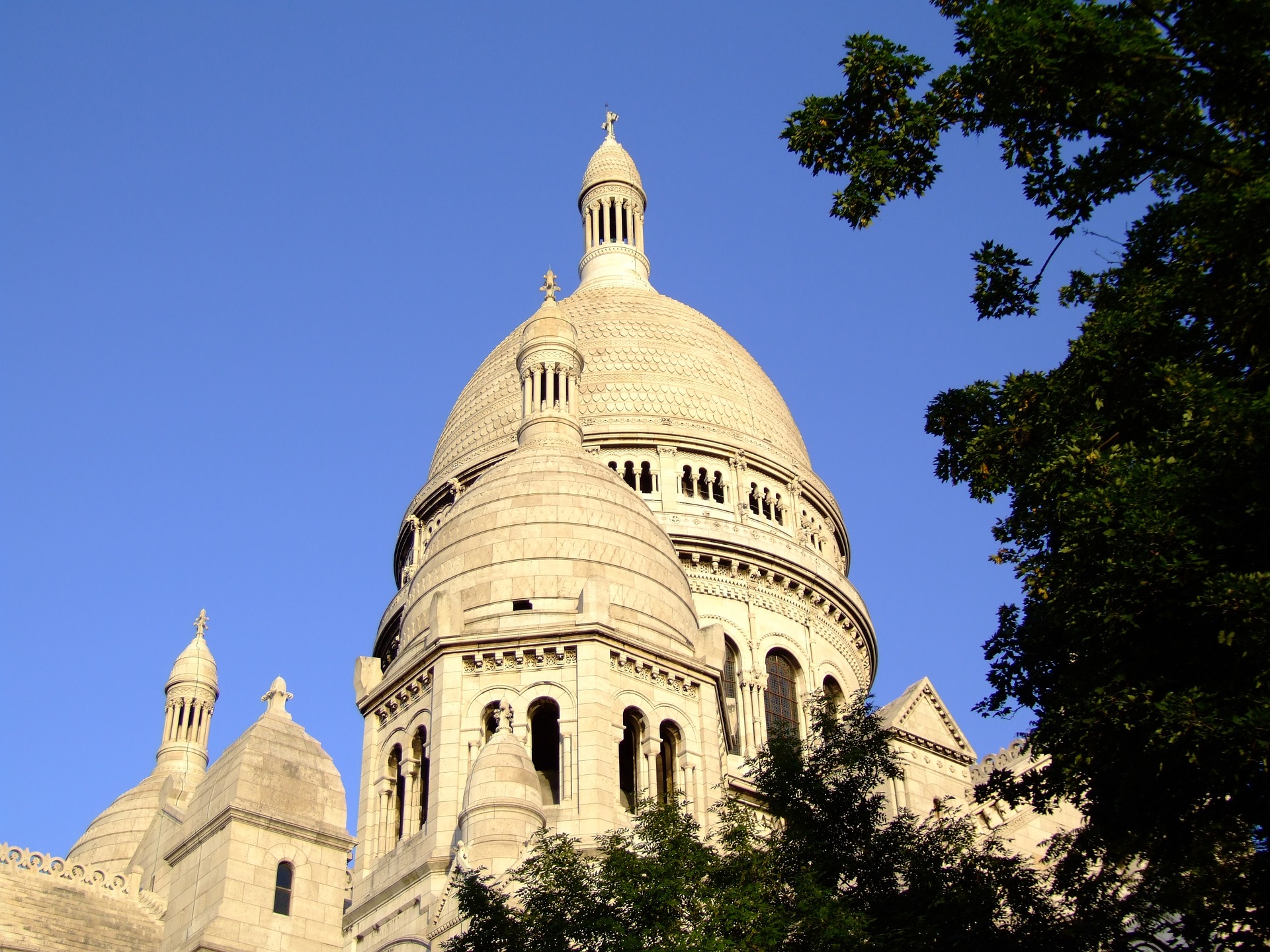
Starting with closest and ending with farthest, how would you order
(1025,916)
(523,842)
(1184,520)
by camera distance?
(1184,520) < (1025,916) < (523,842)

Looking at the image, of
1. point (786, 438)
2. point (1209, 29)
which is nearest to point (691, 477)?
point (786, 438)

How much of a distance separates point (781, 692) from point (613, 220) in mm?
25164

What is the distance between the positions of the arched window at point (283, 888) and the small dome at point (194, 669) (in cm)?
3099

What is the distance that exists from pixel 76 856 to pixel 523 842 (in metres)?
21.4

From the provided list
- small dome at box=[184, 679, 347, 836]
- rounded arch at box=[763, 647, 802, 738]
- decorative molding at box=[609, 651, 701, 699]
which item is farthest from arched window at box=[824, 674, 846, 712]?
small dome at box=[184, 679, 347, 836]

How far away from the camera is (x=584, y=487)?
1373 inches

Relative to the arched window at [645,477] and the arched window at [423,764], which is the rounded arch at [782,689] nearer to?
the arched window at [645,477]

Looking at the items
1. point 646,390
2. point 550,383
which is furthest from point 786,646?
point 550,383

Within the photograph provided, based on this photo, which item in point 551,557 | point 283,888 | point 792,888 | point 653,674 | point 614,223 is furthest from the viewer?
point 614,223

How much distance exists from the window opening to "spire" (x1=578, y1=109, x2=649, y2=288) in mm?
32612

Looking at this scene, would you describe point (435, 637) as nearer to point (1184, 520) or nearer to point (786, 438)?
point (1184, 520)

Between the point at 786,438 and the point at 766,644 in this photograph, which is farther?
the point at 786,438

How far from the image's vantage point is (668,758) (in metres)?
31.4

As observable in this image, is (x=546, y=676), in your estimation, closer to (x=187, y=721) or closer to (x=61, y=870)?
(x=61, y=870)
